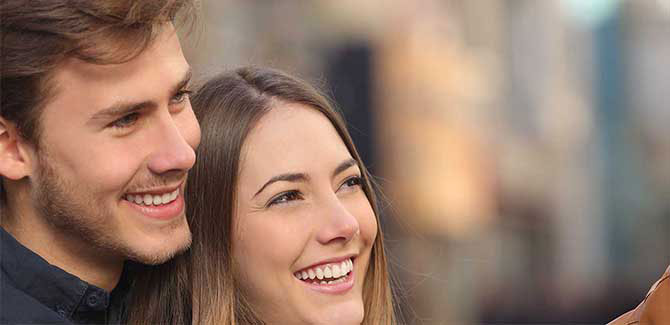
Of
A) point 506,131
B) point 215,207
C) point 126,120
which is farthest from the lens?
point 506,131

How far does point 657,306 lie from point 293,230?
2.90 ft

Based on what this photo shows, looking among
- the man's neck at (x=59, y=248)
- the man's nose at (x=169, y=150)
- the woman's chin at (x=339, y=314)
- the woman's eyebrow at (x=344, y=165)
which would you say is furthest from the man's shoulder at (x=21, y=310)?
the woman's eyebrow at (x=344, y=165)

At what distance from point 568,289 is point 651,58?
63.3 inches

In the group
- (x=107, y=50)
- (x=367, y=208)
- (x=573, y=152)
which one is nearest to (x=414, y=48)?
(x=573, y=152)

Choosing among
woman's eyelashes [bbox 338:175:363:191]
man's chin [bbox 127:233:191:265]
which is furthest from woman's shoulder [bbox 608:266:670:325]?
man's chin [bbox 127:233:191:265]

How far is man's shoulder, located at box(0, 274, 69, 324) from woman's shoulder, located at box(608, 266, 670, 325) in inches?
51.0

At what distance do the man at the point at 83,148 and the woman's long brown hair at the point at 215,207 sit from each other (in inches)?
6.8

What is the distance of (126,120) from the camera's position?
2.52m

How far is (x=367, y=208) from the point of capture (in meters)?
2.89

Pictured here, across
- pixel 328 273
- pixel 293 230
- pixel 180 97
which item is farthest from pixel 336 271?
pixel 180 97

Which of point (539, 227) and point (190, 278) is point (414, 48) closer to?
point (539, 227)

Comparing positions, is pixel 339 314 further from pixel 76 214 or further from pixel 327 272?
pixel 76 214

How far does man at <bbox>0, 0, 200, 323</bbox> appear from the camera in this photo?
2451mm

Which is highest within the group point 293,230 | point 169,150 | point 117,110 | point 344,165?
point 117,110
